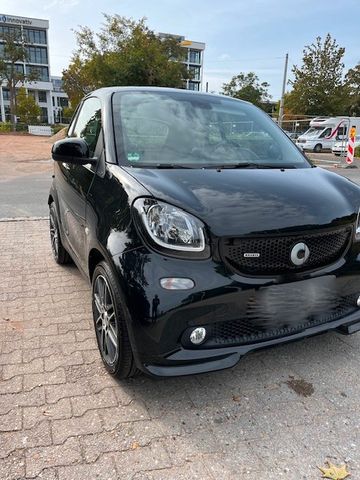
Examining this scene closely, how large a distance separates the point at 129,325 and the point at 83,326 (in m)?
1.21

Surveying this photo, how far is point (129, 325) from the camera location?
215 centimetres

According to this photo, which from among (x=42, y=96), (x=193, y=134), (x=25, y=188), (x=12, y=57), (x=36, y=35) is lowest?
(x=25, y=188)

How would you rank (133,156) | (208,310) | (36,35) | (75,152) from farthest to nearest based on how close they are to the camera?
(36,35) → (75,152) → (133,156) → (208,310)

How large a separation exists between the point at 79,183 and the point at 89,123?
2.09 feet

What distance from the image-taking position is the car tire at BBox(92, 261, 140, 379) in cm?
226

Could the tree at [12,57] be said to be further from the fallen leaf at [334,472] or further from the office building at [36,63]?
the fallen leaf at [334,472]

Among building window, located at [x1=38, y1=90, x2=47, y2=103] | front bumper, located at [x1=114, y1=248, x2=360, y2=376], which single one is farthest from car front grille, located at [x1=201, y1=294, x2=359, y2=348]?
building window, located at [x1=38, y1=90, x2=47, y2=103]

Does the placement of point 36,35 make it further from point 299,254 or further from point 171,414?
point 171,414

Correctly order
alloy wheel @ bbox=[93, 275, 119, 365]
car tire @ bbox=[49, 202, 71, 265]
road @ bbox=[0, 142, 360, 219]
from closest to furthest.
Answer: alloy wheel @ bbox=[93, 275, 119, 365] → car tire @ bbox=[49, 202, 71, 265] → road @ bbox=[0, 142, 360, 219]

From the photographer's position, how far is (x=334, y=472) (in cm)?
192

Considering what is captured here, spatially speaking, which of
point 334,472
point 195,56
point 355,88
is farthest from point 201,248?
point 195,56

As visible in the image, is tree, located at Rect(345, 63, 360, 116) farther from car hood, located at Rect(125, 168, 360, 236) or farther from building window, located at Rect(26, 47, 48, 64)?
building window, located at Rect(26, 47, 48, 64)

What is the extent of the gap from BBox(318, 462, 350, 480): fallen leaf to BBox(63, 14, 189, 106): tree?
25999mm

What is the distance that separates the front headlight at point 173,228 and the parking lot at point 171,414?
0.77 meters
